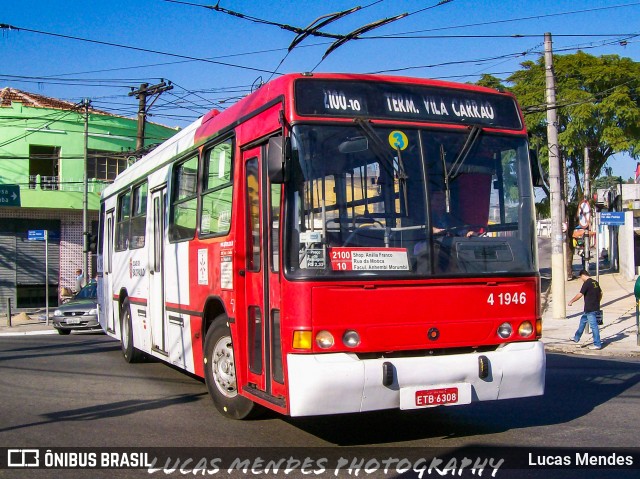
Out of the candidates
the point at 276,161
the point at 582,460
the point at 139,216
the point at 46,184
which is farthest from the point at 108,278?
the point at 46,184

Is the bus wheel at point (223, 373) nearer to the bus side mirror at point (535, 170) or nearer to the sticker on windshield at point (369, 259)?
the sticker on windshield at point (369, 259)

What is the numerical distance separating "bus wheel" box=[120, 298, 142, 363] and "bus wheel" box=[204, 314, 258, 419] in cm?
473

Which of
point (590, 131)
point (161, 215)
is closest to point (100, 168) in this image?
point (590, 131)

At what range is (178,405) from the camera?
8992mm

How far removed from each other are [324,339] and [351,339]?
0.76 ft

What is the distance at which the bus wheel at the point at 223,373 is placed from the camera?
774 cm

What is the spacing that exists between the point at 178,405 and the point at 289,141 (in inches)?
161

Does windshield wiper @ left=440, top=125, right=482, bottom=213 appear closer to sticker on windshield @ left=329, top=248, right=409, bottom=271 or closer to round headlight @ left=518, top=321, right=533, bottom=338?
sticker on windshield @ left=329, top=248, right=409, bottom=271

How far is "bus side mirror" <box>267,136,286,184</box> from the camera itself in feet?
20.6

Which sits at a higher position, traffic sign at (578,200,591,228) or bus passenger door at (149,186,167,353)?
traffic sign at (578,200,591,228)

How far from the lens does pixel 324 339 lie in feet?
20.4

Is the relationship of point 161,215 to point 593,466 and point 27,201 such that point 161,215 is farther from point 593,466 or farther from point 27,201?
point 27,201

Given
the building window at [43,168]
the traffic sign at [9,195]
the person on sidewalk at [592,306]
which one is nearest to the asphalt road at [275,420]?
the person on sidewalk at [592,306]

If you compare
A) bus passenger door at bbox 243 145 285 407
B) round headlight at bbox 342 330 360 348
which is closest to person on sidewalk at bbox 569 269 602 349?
bus passenger door at bbox 243 145 285 407
